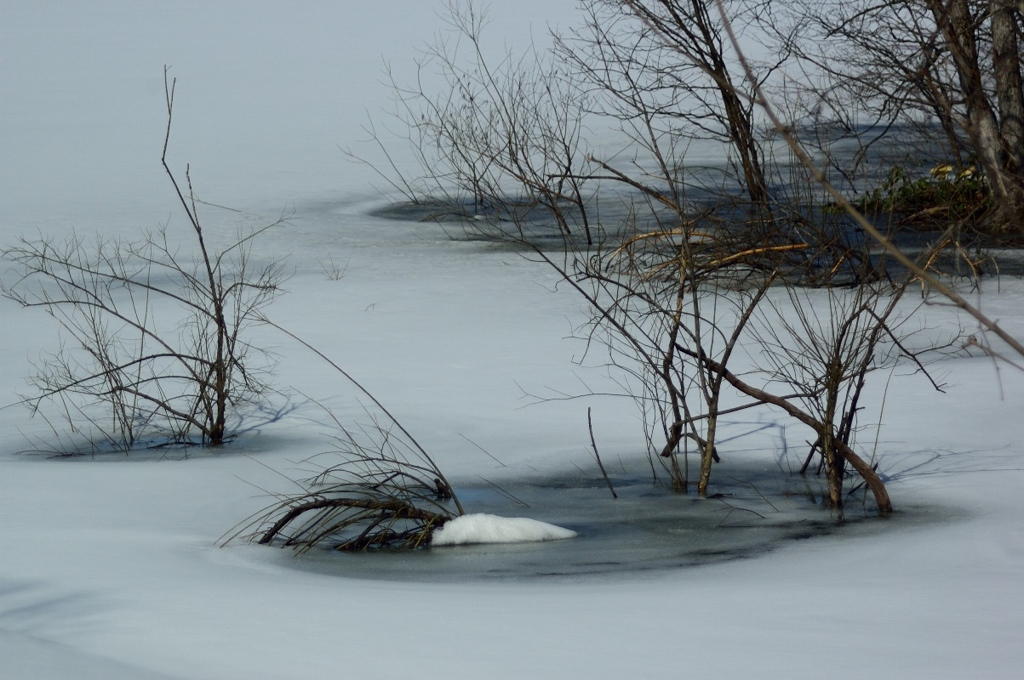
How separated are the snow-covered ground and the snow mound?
229 mm

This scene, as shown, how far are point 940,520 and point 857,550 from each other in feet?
1.74

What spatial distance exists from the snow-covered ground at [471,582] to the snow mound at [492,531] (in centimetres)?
23

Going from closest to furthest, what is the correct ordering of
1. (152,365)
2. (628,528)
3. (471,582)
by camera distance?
(471,582), (628,528), (152,365)

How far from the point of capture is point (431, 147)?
20.0 meters

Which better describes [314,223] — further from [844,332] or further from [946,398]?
[844,332]

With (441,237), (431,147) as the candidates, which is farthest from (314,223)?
(431,147)

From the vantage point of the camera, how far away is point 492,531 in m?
4.57

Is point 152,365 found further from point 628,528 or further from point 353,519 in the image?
point 628,528

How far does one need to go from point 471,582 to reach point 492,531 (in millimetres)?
620

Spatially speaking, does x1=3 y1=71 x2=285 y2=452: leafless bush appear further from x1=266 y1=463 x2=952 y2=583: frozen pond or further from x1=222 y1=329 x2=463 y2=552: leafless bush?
x1=266 y1=463 x2=952 y2=583: frozen pond

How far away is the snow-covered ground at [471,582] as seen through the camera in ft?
9.57

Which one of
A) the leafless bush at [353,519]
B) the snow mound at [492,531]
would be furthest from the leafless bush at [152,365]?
the snow mound at [492,531]

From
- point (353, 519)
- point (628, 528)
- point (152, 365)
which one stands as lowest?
point (628, 528)

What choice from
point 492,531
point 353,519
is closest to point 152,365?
point 353,519
